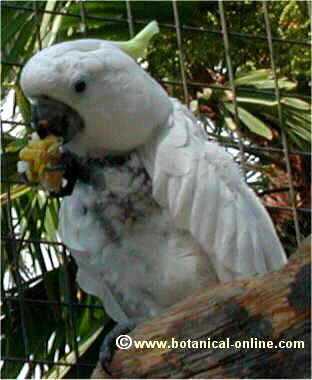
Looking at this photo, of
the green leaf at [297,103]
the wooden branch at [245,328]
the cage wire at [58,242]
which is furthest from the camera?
the green leaf at [297,103]

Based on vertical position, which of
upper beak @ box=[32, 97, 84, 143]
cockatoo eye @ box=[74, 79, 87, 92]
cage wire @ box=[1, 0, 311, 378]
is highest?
cockatoo eye @ box=[74, 79, 87, 92]

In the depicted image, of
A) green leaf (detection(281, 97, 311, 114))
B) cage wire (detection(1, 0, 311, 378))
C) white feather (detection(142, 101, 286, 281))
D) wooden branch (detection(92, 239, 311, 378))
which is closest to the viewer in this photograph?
wooden branch (detection(92, 239, 311, 378))

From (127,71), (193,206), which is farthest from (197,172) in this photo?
(127,71)

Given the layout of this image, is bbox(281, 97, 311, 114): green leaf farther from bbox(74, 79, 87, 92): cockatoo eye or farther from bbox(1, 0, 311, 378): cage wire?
bbox(74, 79, 87, 92): cockatoo eye

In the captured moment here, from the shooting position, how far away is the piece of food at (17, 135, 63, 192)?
8.46 feet

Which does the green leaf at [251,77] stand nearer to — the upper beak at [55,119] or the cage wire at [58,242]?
the cage wire at [58,242]

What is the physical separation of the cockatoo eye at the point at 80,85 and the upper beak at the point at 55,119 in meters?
0.04

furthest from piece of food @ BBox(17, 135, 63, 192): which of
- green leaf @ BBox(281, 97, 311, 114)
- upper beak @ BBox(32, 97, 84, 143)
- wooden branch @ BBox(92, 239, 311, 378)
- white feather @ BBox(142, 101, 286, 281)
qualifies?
green leaf @ BBox(281, 97, 311, 114)

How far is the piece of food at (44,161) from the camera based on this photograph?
258 cm

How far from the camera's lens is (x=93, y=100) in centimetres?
260

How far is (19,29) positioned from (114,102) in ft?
4.22

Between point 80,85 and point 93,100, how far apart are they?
0.13 feet

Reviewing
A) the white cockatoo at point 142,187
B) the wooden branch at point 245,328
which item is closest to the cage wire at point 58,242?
the white cockatoo at point 142,187

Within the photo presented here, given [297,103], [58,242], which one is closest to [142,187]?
[58,242]
